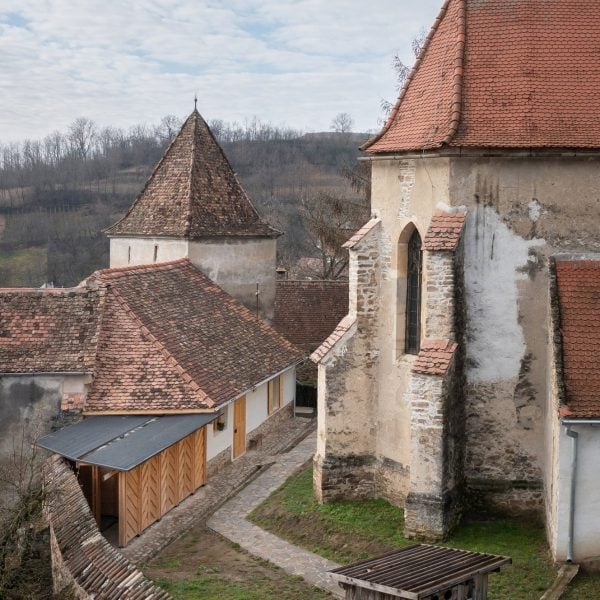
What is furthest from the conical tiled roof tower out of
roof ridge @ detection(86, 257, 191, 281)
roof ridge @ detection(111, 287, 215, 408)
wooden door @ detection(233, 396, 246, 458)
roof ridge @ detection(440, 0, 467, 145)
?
roof ridge @ detection(440, 0, 467, 145)

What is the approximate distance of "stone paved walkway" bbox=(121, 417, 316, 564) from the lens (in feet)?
55.8

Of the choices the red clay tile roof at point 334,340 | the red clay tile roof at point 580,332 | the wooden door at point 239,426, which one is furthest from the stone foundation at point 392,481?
the wooden door at point 239,426

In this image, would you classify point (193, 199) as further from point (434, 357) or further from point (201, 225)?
point (434, 357)

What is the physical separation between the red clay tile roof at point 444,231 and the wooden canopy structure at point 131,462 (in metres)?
6.39

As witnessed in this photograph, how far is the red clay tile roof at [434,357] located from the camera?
1588 cm

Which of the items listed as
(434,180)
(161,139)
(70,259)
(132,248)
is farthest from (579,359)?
(161,139)

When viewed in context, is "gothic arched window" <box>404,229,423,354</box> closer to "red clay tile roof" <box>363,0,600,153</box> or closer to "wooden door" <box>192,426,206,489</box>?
"red clay tile roof" <box>363,0,600,153</box>

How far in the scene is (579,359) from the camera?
15211 mm

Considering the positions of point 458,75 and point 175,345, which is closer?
point 458,75

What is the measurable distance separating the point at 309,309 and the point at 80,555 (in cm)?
2303

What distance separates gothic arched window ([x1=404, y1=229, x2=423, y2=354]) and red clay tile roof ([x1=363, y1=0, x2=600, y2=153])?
2074 millimetres

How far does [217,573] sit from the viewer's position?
50.6ft

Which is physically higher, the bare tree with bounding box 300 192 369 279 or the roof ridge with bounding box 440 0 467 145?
the roof ridge with bounding box 440 0 467 145

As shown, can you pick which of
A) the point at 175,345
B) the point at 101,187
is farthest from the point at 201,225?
the point at 101,187
